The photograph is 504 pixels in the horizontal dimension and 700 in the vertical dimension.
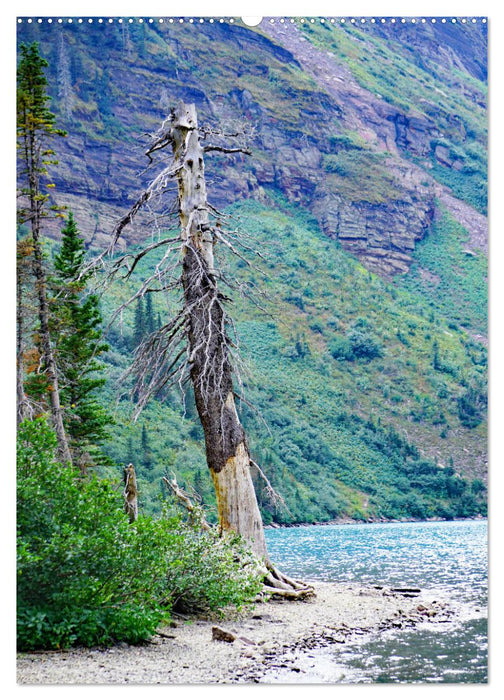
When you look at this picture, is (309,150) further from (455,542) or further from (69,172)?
(455,542)

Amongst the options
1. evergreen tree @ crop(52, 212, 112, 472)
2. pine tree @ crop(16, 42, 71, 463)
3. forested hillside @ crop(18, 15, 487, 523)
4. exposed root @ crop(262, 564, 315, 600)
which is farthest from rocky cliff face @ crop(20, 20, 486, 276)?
exposed root @ crop(262, 564, 315, 600)

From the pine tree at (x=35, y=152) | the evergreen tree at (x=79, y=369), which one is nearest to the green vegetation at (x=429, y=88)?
the pine tree at (x=35, y=152)

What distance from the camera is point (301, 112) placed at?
64.1 meters

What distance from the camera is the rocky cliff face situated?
12211mm

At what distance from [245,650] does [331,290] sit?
173 ft

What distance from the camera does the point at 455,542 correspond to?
86.4 feet

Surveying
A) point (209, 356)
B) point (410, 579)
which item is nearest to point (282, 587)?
point (209, 356)

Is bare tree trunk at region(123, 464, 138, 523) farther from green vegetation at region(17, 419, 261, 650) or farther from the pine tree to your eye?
the pine tree

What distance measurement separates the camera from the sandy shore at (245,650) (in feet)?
18.5

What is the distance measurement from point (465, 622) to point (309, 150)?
83.2 m

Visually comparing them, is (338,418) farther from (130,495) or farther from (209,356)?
(130,495)

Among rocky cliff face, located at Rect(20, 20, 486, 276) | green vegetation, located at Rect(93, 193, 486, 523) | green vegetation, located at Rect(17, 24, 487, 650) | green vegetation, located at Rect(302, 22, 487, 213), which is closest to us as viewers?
green vegetation, located at Rect(17, 24, 487, 650)

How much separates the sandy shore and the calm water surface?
0.82 ft

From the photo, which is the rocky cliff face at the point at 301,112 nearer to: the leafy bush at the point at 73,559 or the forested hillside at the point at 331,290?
the forested hillside at the point at 331,290
